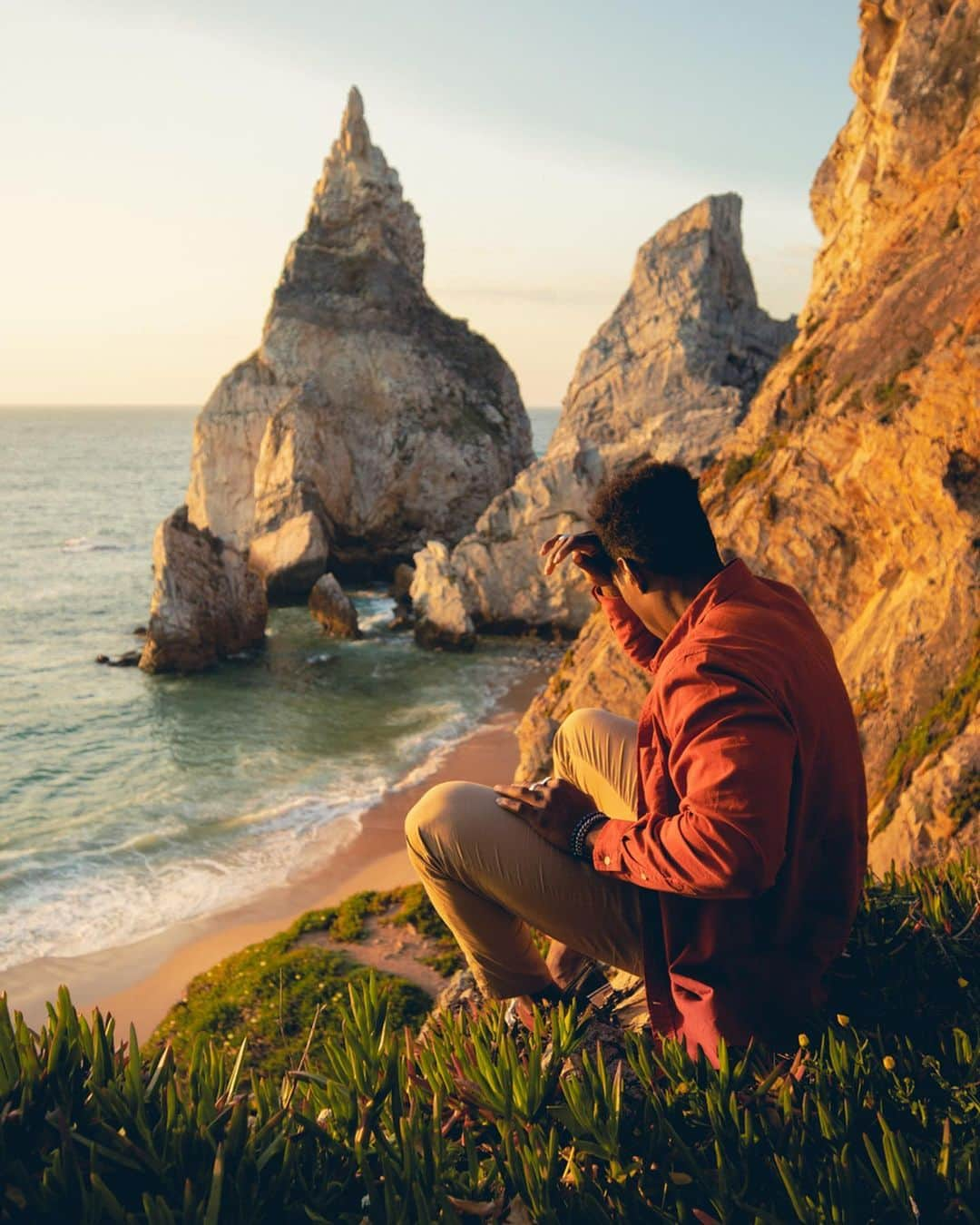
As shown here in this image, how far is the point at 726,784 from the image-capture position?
2.73 m

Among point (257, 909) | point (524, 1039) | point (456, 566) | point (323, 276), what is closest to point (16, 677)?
point (456, 566)

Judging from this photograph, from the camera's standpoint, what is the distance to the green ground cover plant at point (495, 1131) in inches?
94.4

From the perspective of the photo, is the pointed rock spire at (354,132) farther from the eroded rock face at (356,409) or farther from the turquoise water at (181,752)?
the turquoise water at (181,752)

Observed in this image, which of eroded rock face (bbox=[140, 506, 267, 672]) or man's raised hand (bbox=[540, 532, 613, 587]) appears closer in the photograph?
man's raised hand (bbox=[540, 532, 613, 587])

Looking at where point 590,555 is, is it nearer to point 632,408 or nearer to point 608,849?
point 608,849

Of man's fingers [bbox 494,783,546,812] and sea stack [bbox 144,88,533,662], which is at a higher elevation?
sea stack [bbox 144,88,533,662]

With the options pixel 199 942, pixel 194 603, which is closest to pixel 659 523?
pixel 199 942

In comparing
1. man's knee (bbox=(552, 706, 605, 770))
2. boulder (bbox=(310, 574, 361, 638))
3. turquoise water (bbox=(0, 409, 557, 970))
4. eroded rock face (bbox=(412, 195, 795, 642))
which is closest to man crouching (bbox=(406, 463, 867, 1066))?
man's knee (bbox=(552, 706, 605, 770))

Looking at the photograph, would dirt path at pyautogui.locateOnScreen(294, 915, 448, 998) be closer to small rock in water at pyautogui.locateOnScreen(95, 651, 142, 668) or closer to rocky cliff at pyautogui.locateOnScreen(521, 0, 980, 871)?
rocky cliff at pyautogui.locateOnScreen(521, 0, 980, 871)

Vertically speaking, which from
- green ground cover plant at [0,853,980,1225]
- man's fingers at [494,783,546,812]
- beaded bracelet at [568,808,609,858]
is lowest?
green ground cover plant at [0,853,980,1225]

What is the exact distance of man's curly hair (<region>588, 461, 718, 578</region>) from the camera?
3275mm

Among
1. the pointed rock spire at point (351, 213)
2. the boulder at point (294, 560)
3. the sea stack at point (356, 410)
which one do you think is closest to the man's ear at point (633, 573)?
the boulder at point (294, 560)

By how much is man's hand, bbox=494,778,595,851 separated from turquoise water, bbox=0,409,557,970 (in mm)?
11495

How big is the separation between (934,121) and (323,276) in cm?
3756
